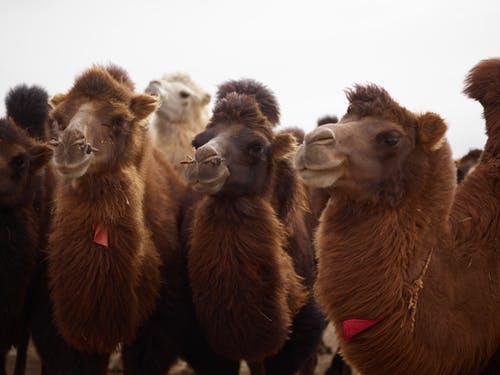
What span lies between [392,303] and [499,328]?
79 cm

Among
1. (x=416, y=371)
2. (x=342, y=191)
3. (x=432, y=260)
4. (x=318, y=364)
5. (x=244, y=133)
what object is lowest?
(x=318, y=364)

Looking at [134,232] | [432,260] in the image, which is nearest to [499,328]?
[432,260]

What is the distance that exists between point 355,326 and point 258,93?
303cm

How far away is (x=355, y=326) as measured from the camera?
13.1 ft

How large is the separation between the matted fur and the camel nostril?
33cm

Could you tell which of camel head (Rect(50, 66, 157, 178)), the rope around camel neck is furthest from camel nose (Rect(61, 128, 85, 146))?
the rope around camel neck

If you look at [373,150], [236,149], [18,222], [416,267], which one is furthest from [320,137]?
[18,222]

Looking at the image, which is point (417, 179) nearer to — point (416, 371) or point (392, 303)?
point (392, 303)

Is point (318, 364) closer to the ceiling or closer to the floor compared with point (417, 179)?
closer to the floor

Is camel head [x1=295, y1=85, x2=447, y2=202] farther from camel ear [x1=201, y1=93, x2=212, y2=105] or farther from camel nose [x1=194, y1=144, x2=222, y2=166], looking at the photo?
camel ear [x1=201, y1=93, x2=212, y2=105]

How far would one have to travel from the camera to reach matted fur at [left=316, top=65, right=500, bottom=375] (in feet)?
13.1

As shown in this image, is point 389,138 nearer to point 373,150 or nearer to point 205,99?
point 373,150

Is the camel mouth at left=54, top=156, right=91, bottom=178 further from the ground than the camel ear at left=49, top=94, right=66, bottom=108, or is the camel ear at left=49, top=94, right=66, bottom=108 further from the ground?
the camel ear at left=49, top=94, right=66, bottom=108

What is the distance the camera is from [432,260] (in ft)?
13.8
